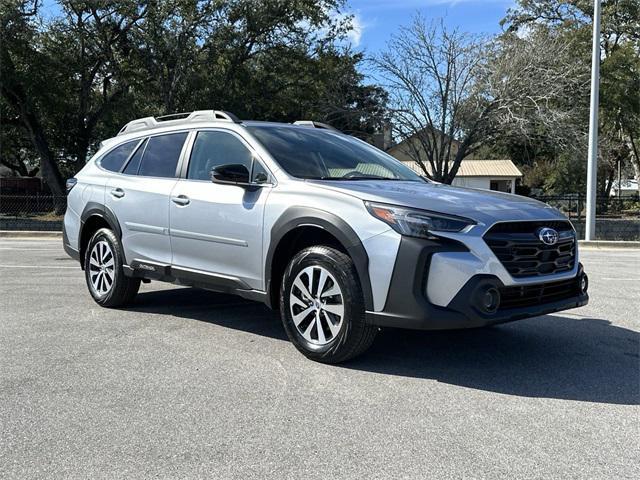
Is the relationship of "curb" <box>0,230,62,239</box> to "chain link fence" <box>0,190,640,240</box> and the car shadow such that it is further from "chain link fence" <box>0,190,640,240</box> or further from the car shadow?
the car shadow

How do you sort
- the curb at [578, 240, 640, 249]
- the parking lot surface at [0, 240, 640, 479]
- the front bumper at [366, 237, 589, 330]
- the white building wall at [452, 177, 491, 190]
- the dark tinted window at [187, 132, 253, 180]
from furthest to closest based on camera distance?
the white building wall at [452, 177, 491, 190] → the curb at [578, 240, 640, 249] → the dark tinted window at [187, 132, 253, 180] → the front bumper at [366, 237, 589, 330] → the parking lot surface at [0, 240, 640, 479]

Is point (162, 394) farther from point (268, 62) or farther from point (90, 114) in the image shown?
point (90, 114)

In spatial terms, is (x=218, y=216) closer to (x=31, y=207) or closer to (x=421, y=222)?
(x=421, y=222)

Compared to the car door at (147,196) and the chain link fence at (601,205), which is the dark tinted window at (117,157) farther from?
the chain link fence at (601,205)

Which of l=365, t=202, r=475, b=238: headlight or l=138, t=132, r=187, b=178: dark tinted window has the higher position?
l=138, t=132, r=187, b=178: dark tinted window

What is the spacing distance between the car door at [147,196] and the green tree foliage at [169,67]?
18.2 meters

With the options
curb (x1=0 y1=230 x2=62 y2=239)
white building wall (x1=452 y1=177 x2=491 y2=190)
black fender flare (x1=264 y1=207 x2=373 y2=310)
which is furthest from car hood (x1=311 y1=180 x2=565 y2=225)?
white building wall (x1=452 y1=177 x2=491 y2=190)

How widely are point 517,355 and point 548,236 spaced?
1.04m

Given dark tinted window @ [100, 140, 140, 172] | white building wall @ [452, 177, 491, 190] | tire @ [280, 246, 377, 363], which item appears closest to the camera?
tire @ [280, 246, 377, 363]

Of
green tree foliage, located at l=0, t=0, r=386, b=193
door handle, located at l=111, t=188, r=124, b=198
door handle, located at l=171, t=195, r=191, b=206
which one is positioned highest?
green tree foliage, located at l=0, t=0, r=386, b=193

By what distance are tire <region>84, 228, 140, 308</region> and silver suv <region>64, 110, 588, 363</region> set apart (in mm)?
18

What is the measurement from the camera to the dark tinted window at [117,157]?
6707mm

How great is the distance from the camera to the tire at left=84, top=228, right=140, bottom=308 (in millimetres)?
6414

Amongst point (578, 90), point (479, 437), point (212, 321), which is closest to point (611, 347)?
point (479, 437)
